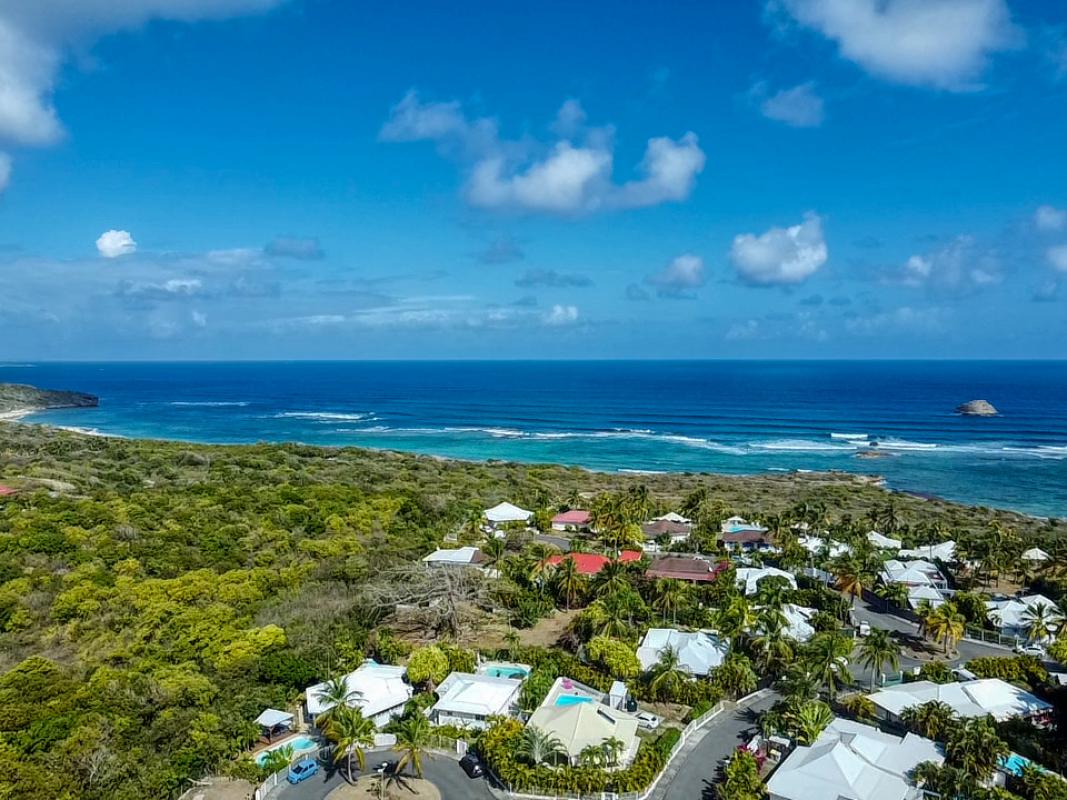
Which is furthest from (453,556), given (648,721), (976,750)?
(976,750)

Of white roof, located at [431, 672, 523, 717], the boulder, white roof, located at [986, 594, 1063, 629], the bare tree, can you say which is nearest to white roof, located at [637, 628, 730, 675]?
white roof, located at [431, 672, 523, 717]

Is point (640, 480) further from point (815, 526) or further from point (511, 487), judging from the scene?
point (815, 526)

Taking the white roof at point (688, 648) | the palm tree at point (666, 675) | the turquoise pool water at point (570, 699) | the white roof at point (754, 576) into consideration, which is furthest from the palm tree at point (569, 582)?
the turquoise pool water at point (570, 699)

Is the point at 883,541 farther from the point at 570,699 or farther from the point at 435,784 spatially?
the point at 435,784

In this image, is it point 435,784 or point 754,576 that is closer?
point 435,784

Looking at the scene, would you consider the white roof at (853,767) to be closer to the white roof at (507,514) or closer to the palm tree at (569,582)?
the palm tree at (569,582)

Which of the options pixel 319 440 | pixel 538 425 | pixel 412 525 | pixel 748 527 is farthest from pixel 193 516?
pixel 538 425

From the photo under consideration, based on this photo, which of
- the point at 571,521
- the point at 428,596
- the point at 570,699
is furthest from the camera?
the point at 571,521
